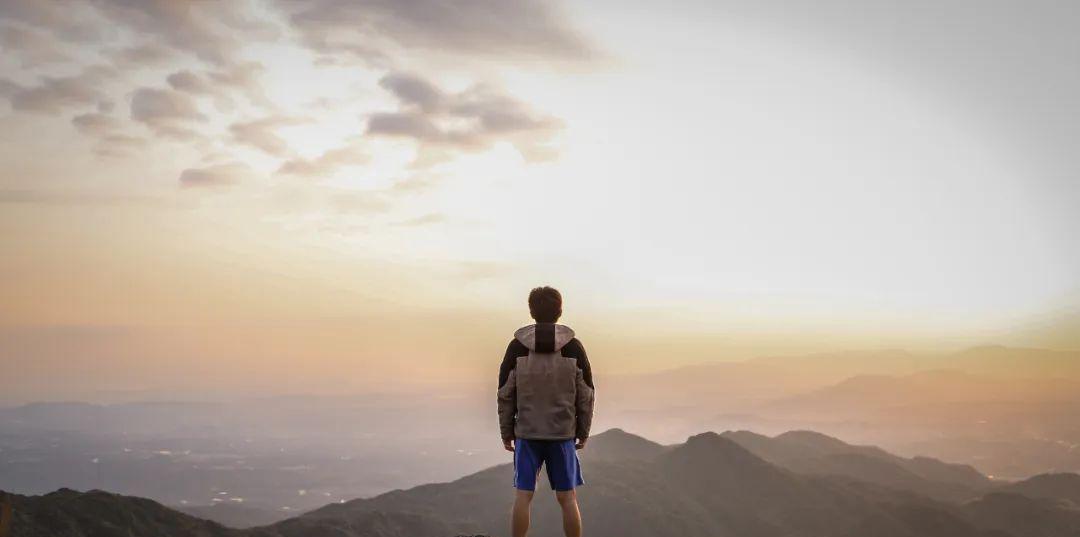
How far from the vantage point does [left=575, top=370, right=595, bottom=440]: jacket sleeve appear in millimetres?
8742

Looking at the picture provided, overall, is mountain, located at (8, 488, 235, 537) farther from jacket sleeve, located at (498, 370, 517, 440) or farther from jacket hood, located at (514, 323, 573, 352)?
jacket hood, located at (514, 323, 573, 352)

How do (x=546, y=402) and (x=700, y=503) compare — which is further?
(x=700, y=503)

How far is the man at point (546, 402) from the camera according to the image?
8602 mm

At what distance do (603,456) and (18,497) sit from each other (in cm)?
9246

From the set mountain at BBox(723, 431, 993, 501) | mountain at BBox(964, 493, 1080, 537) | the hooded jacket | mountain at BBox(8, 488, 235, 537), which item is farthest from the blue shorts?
mountain at BBox(723, 431, 993, 501)

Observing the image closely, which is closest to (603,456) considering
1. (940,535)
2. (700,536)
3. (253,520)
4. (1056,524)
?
(700,536)

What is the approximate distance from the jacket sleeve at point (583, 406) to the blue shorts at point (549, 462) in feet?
0.58

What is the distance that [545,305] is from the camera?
339 inches

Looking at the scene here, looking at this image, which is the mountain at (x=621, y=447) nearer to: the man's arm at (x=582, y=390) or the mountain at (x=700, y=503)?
the mountain at (x=700, y=503)

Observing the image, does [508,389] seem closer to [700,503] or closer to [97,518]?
[97,518]

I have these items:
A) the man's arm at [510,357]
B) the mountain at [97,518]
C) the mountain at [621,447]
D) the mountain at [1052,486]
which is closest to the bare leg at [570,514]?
the man's arm at [510,357]

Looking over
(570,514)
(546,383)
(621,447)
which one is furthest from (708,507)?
(546,383)

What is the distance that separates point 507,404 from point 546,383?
55cm

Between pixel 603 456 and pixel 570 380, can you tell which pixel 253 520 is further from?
pixel 570 380
